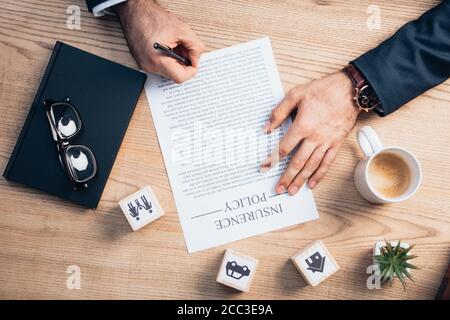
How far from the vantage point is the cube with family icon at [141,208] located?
955 millimetres

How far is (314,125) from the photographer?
1000 mm

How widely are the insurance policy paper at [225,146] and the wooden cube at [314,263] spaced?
8cm

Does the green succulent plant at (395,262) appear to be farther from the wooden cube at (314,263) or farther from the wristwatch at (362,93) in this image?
the wristwatch at (362,93)

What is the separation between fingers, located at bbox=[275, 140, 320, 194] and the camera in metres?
0.99

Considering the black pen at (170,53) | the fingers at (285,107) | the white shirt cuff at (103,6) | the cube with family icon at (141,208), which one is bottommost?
the cube with family icon at (141,208)

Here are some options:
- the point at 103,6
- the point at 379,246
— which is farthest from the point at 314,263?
the point at 103,6

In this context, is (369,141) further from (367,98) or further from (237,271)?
(237,271)

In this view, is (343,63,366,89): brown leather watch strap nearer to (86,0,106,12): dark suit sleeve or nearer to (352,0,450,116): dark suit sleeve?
(352,0,450,116): dark suit sleeve

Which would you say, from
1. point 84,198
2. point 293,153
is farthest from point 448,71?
point 84,198

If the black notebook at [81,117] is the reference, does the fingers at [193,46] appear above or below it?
above

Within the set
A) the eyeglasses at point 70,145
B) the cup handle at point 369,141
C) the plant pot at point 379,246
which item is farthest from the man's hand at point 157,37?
the plant pot at point 379,246

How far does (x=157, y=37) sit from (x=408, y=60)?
2.00 ft
